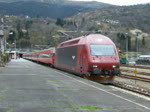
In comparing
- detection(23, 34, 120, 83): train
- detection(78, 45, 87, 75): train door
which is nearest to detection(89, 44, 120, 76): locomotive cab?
detection(23, 34, 120, 83): train

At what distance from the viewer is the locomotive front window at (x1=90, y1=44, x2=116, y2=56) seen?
2058cm

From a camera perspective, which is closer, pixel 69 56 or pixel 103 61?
pixel 103 61

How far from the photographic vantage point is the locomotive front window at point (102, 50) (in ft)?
67.5

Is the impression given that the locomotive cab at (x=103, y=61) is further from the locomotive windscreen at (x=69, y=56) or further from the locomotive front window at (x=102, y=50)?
the locomotive windscreen at (x=69, y=56)

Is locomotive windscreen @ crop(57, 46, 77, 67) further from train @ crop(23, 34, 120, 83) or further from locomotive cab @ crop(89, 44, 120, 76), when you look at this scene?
locomotive cab @ crop(89, 44, 120, 76)

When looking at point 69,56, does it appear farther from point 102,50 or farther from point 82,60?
point 102,50

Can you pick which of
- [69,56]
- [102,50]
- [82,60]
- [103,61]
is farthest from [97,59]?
[69,56]

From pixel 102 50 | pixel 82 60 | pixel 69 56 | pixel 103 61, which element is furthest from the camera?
pixel 69 56

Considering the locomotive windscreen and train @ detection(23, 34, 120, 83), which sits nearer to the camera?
train @ detection(23, 34, 120, 83)

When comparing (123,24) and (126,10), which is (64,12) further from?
(123,24)

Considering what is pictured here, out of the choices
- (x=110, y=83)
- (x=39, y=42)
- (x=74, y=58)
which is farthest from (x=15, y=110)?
(x=39, y=42)

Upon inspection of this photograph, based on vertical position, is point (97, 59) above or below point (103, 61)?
above

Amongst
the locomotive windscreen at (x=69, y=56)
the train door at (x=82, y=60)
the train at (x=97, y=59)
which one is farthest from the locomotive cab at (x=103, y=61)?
the locomotive windscreen at (x=69, y=56)

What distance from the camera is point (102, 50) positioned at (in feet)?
68.2
